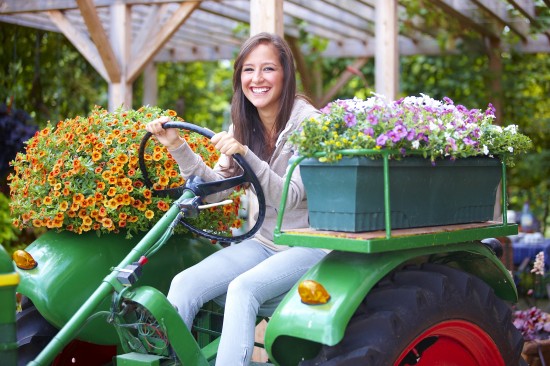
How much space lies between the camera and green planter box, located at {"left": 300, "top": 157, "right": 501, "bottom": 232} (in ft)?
6.97

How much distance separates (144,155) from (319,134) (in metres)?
0.89

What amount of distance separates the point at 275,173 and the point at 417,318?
2.17 ft

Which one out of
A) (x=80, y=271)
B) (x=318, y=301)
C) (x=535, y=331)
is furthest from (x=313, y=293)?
(x=535, y=331)

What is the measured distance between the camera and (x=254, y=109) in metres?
2.96

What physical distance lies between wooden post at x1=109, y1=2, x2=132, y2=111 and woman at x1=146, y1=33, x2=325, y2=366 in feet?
11.1

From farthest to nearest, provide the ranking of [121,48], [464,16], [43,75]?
[43,75]
[464,16]
[121,48]

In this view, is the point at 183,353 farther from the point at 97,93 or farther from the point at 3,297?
the point at 97,93

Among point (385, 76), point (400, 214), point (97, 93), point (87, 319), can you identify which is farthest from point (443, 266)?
point (97, 93)

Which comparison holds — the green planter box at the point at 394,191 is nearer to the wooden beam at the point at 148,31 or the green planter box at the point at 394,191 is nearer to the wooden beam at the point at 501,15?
the wooden beam at the point at 148,31

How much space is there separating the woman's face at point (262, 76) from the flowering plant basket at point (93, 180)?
387mm

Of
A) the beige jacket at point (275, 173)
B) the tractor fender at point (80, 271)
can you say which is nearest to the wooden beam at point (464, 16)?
the beige jacket at point (275, 173)

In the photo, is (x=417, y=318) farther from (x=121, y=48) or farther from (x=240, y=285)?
(x=121, y=48)

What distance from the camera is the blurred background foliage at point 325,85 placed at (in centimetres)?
797

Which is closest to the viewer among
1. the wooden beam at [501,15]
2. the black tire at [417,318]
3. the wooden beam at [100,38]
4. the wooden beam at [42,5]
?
the black tire at [417,318]
